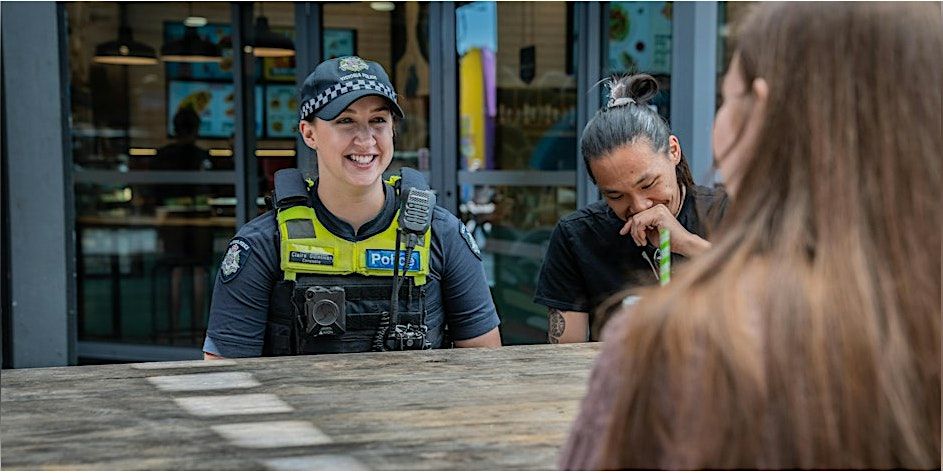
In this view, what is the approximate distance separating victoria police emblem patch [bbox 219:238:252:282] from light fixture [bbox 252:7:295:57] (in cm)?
364

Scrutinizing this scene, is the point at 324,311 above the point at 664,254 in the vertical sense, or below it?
below

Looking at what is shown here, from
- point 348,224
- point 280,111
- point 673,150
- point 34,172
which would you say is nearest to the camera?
point 348,224

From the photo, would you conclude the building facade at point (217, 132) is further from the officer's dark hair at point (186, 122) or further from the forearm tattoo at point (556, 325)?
the forearm tattoo at point (556, 325)

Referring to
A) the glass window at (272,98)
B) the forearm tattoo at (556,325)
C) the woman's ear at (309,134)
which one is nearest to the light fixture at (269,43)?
the glass window at (272,98)

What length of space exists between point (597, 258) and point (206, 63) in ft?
14.5

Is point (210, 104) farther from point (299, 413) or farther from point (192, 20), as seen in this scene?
point (299, 413)

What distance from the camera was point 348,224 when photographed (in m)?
2.35

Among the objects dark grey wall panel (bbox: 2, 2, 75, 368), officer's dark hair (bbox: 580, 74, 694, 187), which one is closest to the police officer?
officer's dark hair (bbox: 580, 74, 694, 187)

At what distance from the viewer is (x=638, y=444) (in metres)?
0.86

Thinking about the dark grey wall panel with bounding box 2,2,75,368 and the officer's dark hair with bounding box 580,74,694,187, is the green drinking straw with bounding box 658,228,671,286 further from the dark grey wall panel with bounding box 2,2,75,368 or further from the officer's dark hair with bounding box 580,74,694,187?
the dark grey wall panel with bounding box 2,2,75,368

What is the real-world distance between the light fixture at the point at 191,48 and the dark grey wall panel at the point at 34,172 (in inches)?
79.1

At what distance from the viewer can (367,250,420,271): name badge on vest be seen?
2.30m

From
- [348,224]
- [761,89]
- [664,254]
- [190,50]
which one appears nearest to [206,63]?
[190,50]

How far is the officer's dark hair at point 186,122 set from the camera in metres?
6.12
